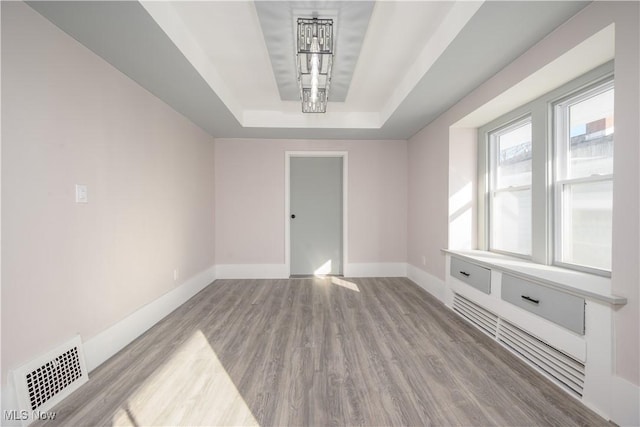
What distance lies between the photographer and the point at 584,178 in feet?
6.34

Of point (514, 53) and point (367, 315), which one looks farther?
point (367, 315)

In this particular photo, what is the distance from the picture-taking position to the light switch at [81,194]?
5.98 ft

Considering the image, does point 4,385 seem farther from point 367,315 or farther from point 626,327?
point 626,327

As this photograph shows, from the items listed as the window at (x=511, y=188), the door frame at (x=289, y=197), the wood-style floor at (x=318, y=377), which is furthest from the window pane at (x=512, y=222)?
the door frame at (x=289, y=197)

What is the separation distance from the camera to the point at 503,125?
9.02 feet

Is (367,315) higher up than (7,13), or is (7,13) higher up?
(7,13)

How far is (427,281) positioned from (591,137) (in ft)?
7.75

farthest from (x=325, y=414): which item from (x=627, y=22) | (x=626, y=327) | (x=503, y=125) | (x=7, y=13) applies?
(x=503, y=125)

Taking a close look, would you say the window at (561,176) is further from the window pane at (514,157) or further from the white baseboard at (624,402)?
the white baseboard at (624,402)

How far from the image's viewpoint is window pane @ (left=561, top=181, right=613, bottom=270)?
5.93ft

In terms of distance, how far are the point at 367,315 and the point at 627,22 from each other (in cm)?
278

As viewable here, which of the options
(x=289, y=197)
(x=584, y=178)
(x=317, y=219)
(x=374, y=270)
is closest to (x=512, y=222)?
(x=584, y=178)

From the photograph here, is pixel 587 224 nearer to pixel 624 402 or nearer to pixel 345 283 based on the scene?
pixel 624 402

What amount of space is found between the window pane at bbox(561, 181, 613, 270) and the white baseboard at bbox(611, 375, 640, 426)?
30.4 inches
